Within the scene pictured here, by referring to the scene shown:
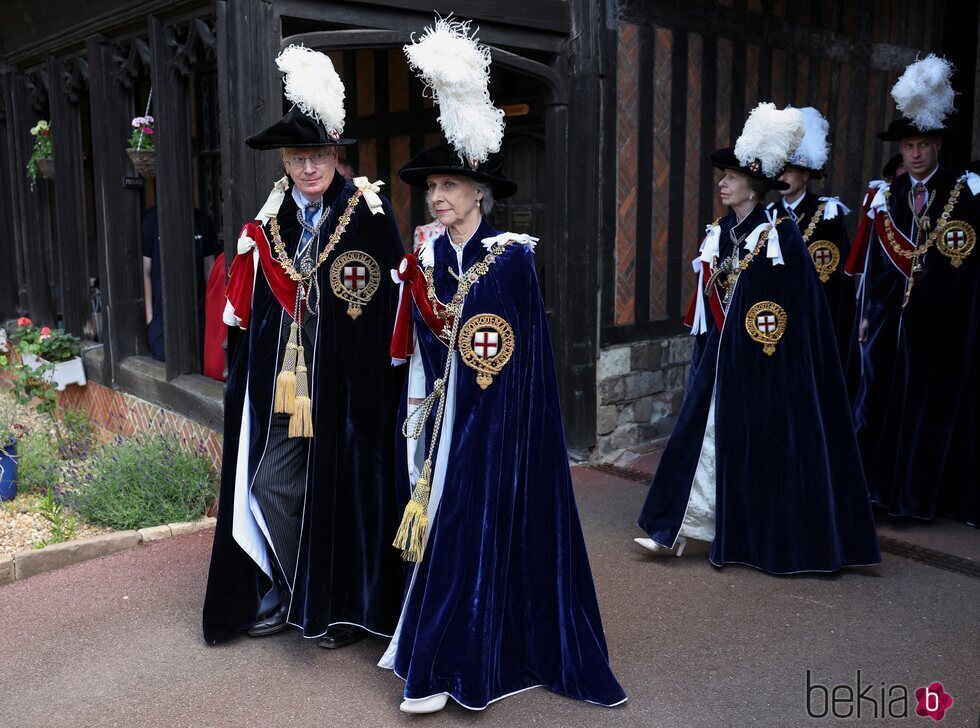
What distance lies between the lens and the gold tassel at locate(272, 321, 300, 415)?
364 cm

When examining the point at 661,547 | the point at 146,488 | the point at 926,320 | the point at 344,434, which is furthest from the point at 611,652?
the point at 926,320

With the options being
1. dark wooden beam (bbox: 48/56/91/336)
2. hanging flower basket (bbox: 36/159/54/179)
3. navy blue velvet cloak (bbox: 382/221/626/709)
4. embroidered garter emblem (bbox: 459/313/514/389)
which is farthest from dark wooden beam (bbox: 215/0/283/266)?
hanging flower basket (bbox: 36/159/54/179)

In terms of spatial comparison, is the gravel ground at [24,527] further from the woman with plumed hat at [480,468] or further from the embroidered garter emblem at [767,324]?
the embroidered garter emblem at [767,324]

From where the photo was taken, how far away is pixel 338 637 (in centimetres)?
378

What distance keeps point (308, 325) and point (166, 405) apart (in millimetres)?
3069

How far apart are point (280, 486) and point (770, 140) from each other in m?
2.76

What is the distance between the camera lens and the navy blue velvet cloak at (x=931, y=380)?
551cm

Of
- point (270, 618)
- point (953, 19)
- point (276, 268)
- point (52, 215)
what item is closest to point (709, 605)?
point (270, 618)

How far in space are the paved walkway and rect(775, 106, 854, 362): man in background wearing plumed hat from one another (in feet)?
7.10

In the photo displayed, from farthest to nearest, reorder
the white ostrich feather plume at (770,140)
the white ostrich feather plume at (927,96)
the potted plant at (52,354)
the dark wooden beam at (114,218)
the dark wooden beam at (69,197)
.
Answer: the dark wooden beam at (69,197) → the potted plant at (52,354) → the dark wooden beam at (114,218) → the white ostrich feather plume at (927,96) → the white ostrich feather plume at (770,140)

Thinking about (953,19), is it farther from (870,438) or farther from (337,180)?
(337,180)

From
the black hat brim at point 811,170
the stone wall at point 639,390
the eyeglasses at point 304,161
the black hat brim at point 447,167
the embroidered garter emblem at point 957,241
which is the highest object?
the black hat brim at point 811,170

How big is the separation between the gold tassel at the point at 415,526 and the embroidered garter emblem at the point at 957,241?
379 cm

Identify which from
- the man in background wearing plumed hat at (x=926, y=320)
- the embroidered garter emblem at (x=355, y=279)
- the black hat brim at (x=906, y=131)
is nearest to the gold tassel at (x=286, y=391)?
the embroidered garter emblem at (x=355, y=279)
